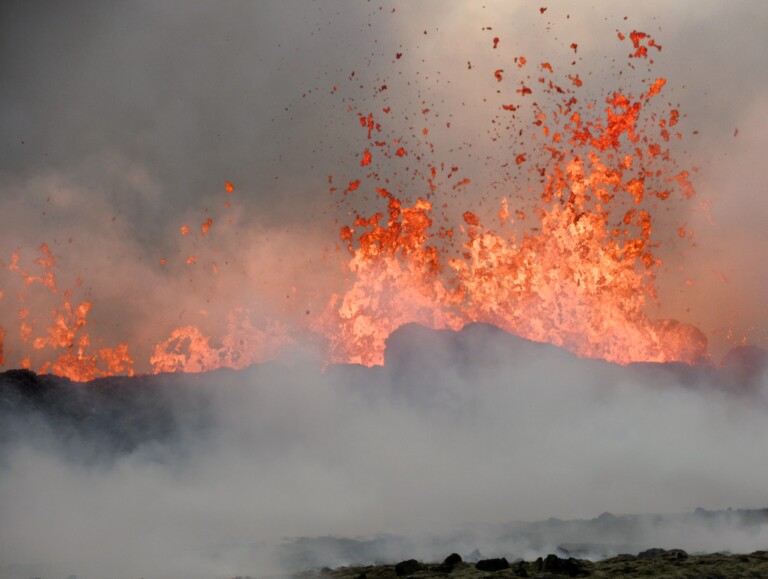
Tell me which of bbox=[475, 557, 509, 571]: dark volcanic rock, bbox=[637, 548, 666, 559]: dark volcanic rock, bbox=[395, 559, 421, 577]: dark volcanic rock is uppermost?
bbox=[637, 548, 666, 559]: dark volcanic rock

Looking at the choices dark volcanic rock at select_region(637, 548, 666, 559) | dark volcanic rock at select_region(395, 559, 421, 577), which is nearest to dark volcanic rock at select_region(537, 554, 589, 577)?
dark volcanic rock at select_region(395, 559, 421, 577)

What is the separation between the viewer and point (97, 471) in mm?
111812

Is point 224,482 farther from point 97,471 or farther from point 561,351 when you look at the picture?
point 561,351

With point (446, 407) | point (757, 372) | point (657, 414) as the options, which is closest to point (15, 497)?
point (446, 407)

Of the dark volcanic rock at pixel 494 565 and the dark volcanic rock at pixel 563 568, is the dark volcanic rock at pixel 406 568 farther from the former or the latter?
the dark volcanic rock at pixel 563 568

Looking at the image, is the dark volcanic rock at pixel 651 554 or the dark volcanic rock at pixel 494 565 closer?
the dark volcanic rock at pixel 494 565

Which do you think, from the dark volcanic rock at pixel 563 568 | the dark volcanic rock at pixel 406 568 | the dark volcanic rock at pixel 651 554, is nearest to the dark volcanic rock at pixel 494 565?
the dark volcanic rock at pixel 563 568

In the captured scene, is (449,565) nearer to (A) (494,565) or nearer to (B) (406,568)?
(B) (406,568)

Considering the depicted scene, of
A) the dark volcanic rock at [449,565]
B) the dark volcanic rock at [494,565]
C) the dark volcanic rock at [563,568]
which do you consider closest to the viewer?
the dark volcanic rock at [563,568]

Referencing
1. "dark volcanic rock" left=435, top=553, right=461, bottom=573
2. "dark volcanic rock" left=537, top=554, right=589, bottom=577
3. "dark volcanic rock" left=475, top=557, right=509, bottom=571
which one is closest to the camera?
"dark volcanic rock" left=537, top=554, right=589, bottom=577

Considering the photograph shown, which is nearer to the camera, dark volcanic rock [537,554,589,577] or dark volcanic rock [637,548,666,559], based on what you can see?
dark volcanic rock [537,554,589,577]

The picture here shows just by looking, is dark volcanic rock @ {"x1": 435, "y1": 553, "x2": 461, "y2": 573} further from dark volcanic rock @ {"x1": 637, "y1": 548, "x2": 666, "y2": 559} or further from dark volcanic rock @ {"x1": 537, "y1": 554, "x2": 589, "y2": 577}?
dark volcanic rock @ {"x1": 637, "y1": 548, "x2": 666, "y2": 559}

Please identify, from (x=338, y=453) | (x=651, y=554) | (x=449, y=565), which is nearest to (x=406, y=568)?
(x=449, y=565)

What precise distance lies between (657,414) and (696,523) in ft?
240
